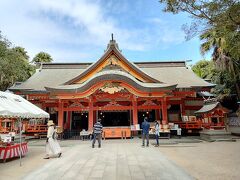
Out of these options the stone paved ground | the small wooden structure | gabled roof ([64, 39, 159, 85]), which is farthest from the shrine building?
the stone paved ground

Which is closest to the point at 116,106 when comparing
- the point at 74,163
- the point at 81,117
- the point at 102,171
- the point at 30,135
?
the point at 81,117

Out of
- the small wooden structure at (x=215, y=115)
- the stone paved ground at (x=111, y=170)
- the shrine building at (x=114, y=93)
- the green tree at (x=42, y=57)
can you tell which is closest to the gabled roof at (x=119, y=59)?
the shrine building at (x=114, y=93)

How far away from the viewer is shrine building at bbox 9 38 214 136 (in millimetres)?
16453

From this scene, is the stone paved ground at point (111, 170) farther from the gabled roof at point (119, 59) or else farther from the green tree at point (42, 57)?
the green tree at point (42, 57)

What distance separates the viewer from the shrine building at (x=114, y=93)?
16453mm

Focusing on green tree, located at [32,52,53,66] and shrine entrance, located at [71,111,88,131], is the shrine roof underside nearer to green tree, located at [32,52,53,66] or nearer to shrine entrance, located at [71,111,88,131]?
shrine entrance, located at [71,111,88,131]

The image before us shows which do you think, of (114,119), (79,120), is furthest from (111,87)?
(79,120)

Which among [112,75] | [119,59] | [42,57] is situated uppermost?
[42,57]

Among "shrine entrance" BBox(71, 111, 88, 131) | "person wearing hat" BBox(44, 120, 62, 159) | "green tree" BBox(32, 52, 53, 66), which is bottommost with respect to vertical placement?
"person wearing hat" BBox(44, 120, 62, 159)

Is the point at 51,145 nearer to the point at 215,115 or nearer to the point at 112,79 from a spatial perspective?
the point at 112,79

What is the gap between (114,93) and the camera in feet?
57.7

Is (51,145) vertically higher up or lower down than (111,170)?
higher up

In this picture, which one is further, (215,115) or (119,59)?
(119,59)

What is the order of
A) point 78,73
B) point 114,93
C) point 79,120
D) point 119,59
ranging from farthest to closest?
point 78,73 → point 79,120 → point 119,59 → point 114,93
